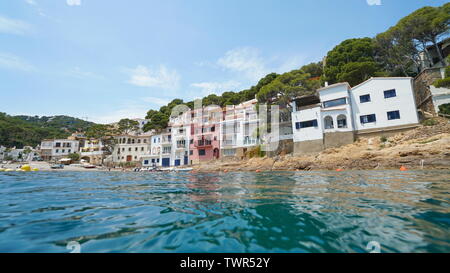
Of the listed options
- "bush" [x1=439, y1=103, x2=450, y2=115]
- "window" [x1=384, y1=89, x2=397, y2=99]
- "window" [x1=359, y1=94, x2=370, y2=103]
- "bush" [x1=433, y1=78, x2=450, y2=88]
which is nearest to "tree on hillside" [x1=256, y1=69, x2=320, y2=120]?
"window" [x1=359, y1=94, x2=370, y2=103]

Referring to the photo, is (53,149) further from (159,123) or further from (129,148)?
(159,123)

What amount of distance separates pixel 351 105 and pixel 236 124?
17.9 metres

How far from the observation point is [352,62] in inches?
1170

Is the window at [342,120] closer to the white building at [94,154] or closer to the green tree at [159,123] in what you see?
the green tree at [159,123]

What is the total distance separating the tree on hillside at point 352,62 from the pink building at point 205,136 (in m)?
22.0

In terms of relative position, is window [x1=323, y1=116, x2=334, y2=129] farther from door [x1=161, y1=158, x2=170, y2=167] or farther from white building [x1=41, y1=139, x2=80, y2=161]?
white building [x1=41, y1=139, x2=80, y2=161]

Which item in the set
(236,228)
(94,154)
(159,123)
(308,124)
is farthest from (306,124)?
(94,154)

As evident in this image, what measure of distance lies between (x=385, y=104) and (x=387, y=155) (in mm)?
8334

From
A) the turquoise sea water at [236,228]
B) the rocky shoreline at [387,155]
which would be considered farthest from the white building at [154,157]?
the turquoise sea water at [236,228]

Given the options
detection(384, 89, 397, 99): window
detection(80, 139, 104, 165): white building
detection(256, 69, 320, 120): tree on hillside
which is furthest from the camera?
detection(80, 139, 104, 165): white building

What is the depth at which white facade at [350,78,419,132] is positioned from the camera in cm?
2041

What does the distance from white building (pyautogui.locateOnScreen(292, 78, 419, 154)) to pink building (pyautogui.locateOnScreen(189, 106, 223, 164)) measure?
16019mm

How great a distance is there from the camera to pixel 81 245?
7.23ft
